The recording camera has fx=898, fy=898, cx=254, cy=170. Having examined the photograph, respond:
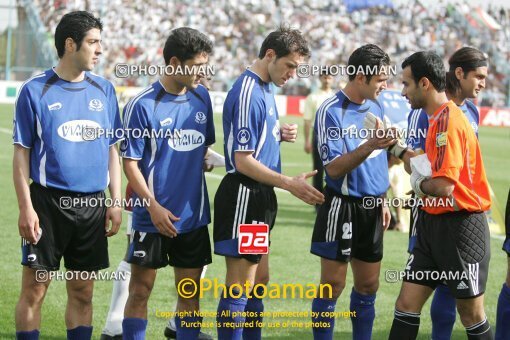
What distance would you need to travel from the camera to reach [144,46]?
3672 centimetres

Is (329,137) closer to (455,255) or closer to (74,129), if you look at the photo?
(455,255)

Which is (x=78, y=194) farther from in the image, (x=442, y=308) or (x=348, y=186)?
(x=442, y=308)

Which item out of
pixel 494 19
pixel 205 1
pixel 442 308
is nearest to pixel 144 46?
pixel 205 1

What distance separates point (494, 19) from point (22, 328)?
139 ft

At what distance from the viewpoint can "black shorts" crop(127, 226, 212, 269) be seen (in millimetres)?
5500

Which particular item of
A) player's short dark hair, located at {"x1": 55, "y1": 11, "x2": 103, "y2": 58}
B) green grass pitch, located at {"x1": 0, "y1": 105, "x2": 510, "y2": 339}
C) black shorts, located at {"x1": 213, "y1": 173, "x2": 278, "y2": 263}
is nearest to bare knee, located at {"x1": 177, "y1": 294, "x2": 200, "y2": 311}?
black shorts, located at {"x1": 213, "y1": 173, "x2": 278, "y2": 263}

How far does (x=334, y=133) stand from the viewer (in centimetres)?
590

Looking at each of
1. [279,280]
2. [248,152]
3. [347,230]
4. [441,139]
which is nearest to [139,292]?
[248,152]

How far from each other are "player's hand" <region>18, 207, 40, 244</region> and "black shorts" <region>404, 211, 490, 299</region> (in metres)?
2.20

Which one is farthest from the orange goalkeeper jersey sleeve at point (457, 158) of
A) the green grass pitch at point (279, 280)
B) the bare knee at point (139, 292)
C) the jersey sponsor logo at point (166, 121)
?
the green grass pitch at point (279, 280)

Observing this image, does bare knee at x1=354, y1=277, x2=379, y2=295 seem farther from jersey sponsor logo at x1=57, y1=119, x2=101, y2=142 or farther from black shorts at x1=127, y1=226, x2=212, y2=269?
jersey sponsor logo at x1=57, y1=119, x2=101, y2=142

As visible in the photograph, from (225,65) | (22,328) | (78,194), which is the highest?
(225,65)

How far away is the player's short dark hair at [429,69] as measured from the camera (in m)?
5.32

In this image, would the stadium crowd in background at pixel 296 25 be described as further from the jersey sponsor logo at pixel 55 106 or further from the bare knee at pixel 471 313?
the bare knee at pixel 471 313
